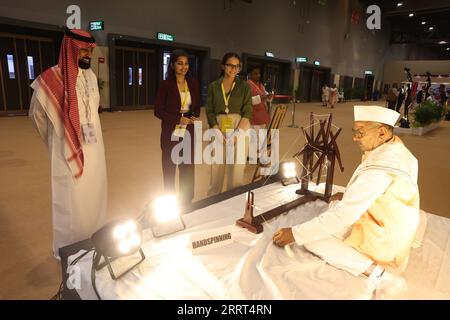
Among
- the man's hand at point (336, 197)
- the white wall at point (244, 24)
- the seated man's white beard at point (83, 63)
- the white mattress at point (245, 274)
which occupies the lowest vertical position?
the white mattress at point (245, 274)

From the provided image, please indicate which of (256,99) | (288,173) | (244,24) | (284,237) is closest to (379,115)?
(284,237)

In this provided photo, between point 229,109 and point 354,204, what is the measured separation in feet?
5.64

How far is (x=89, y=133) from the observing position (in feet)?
6.68

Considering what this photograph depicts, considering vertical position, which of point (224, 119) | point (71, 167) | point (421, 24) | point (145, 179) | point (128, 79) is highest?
point (421, 24)

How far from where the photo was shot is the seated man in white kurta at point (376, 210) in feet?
4.55

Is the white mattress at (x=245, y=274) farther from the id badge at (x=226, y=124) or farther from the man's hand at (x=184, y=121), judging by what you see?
the id badge at (x=226, y=124)

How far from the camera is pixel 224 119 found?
289 centimetres

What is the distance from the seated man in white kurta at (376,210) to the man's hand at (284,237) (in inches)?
1.6

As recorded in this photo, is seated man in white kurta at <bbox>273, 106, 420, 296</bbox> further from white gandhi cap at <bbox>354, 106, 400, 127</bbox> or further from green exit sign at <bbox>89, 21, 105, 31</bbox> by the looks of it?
green exit sign at <bbox>89, 21, 105, 31</bbox>

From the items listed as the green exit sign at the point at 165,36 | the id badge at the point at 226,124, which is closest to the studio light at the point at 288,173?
the id badge at the point at 226,124
